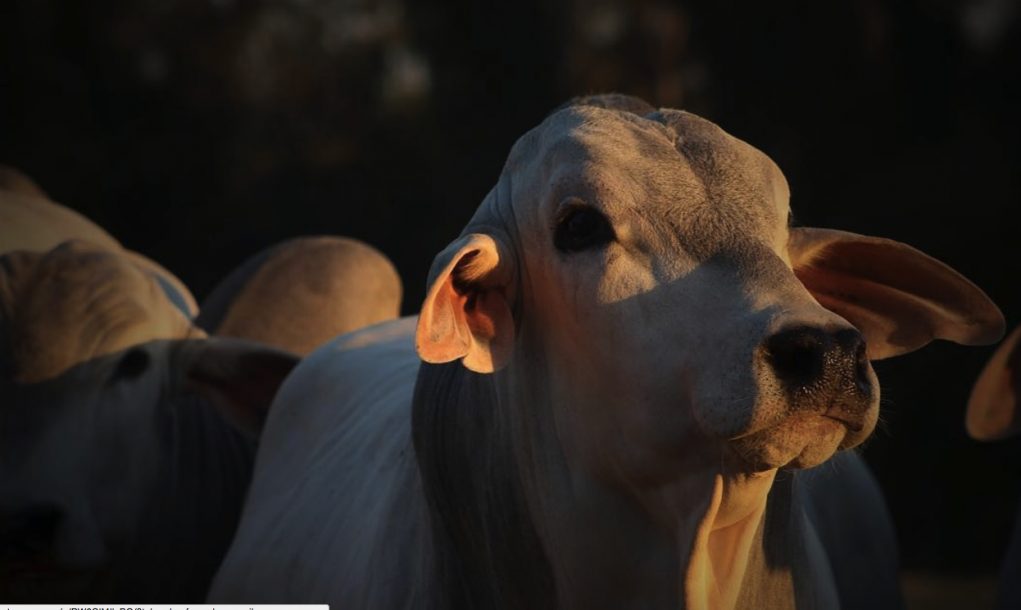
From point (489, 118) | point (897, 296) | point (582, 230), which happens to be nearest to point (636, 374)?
point (582, 230)

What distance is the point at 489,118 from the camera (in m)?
13.8

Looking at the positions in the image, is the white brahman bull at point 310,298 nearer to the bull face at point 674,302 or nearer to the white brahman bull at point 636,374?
the white brahman bull at point 636,374

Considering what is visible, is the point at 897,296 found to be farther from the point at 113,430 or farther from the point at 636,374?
the point at 113,430

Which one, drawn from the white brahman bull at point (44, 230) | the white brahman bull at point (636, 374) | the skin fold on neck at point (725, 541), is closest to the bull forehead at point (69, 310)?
the white brahman bull at point (44, 230)

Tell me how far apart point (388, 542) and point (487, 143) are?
10.3 meters

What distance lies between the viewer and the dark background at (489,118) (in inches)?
416

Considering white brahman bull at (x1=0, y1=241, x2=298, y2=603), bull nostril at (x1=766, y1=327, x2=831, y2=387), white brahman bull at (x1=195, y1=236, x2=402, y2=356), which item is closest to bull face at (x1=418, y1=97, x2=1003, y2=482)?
bull nostril at (x1=766, y1=327, x2=831, y2=387)

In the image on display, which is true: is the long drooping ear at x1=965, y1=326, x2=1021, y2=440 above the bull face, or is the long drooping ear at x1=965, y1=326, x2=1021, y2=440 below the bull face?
below

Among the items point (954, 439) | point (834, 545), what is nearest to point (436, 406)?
point (834, 545)

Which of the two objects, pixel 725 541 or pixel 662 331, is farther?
pixel 725 541

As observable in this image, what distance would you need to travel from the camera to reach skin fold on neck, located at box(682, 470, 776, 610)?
9.55ft

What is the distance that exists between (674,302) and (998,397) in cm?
225

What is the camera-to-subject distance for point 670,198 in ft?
9.79

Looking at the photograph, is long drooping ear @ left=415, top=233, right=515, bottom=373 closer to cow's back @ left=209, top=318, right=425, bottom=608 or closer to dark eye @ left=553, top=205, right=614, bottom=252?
dark eye @ left=553, top=205, right=614, bottom=252
